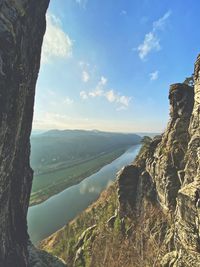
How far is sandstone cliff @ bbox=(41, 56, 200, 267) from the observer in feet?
73.7

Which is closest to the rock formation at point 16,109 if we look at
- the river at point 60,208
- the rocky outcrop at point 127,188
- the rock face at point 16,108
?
the rock face at point 16,108

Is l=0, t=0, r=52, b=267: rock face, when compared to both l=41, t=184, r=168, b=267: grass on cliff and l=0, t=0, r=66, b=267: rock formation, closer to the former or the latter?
l=0, t=0, r=66, b=267: rock formation

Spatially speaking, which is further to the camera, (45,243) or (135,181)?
(45,243)

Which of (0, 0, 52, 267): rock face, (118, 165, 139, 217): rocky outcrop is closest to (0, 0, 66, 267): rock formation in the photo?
(0, 0, 52, 267): rock face

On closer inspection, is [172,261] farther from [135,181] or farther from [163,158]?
[135,181]

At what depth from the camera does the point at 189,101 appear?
139ft

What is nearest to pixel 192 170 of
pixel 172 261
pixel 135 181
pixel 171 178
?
pixel 172 261

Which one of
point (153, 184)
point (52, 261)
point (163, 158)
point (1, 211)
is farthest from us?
point (153, 184)

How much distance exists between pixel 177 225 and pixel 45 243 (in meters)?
54.9

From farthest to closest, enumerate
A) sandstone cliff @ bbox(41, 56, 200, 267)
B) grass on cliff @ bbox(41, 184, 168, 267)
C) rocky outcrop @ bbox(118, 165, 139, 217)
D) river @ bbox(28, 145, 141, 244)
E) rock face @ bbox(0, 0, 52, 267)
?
1. river @ bbox(28, 145, 141, 244)
2. rocky outcrop @ bbox(118, 165, 139, 217)
3. grass on cliff @ bbox(41, 184, 168, 267)
4. sandstone cliff @ bbox(41, 56, 200, 267)
5. rock face @ bbox(0, 0, 52, 267)

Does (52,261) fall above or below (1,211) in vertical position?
below

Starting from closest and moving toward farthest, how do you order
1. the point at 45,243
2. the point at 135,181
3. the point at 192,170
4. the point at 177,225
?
the point at 177,225
the point at 192,170
the point at 135,181
the point at 45,243

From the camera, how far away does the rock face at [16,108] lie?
742 inches

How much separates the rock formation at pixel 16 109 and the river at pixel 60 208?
179 ft
